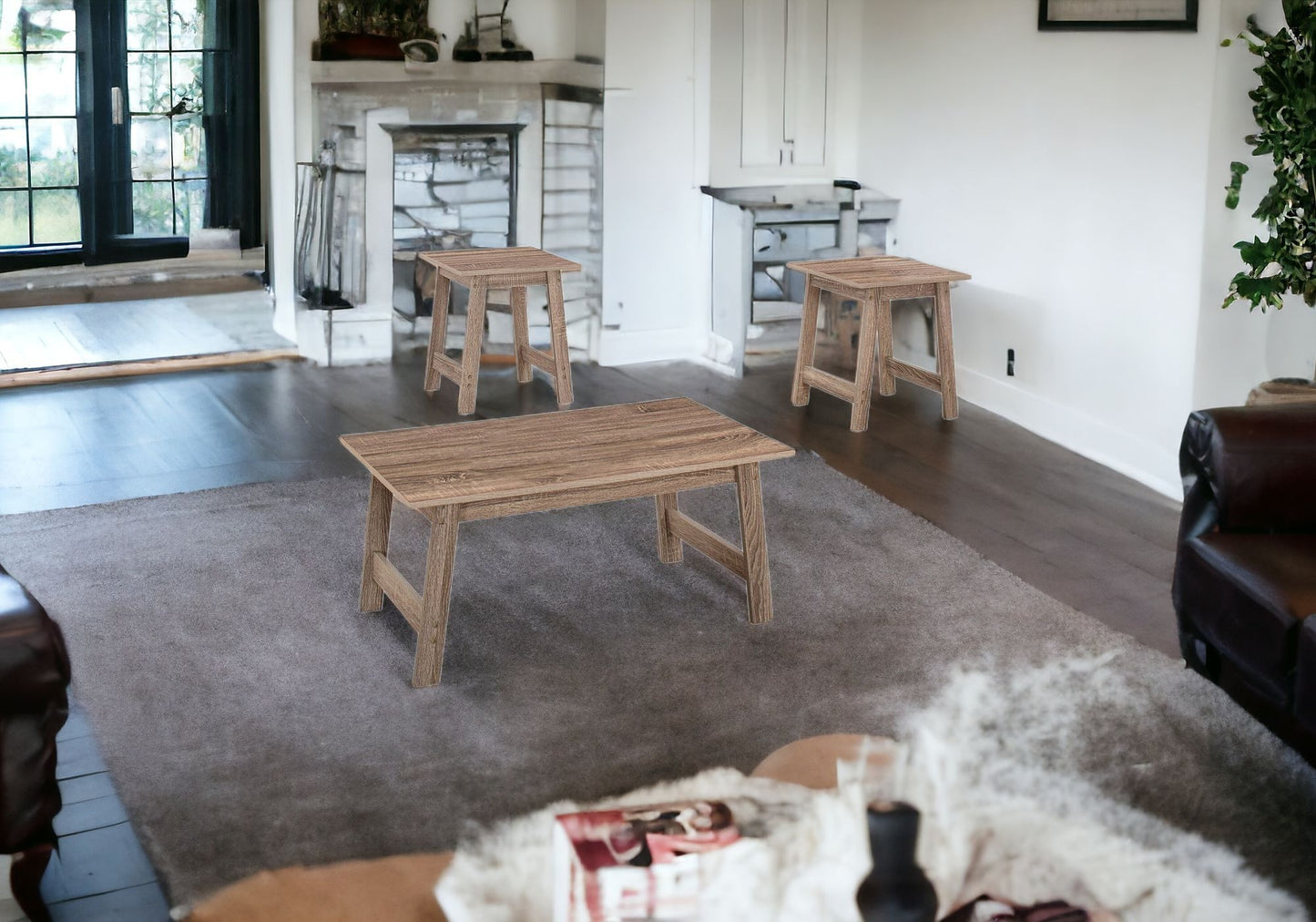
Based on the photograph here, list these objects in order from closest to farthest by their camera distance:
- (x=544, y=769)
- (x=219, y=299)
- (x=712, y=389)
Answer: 1. (x=544, y=769)
2. (x=712, y=389)
3. (x=219, y=299)

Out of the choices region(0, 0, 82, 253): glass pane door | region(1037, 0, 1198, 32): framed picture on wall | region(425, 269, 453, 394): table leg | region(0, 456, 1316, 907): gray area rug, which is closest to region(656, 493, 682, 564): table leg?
region(0, 456, 1316, 907): gray area rug

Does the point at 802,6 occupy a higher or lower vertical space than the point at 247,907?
higher

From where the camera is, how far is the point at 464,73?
600 cm

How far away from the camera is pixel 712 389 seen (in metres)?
5.71

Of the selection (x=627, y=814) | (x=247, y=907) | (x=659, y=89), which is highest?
(x=659, y=89)

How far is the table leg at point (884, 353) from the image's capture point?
17.8 feet

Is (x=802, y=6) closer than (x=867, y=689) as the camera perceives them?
No

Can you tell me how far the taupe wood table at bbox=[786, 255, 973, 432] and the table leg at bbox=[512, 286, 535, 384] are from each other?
1.04 meters

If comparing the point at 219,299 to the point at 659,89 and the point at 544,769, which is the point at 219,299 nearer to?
the point at 659,89

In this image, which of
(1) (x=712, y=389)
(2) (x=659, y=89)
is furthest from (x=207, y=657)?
(2) (x=659, y=89)

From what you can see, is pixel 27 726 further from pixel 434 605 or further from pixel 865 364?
pixel 865 364

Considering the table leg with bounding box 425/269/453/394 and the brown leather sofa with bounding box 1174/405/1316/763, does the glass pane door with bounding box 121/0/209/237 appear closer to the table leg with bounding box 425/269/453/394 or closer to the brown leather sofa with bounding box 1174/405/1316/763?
the table leg with bounding box 425/269/453/394

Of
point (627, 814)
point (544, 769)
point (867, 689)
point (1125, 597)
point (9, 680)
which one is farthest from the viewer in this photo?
point (1125, 597)

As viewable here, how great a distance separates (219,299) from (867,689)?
511 cm
